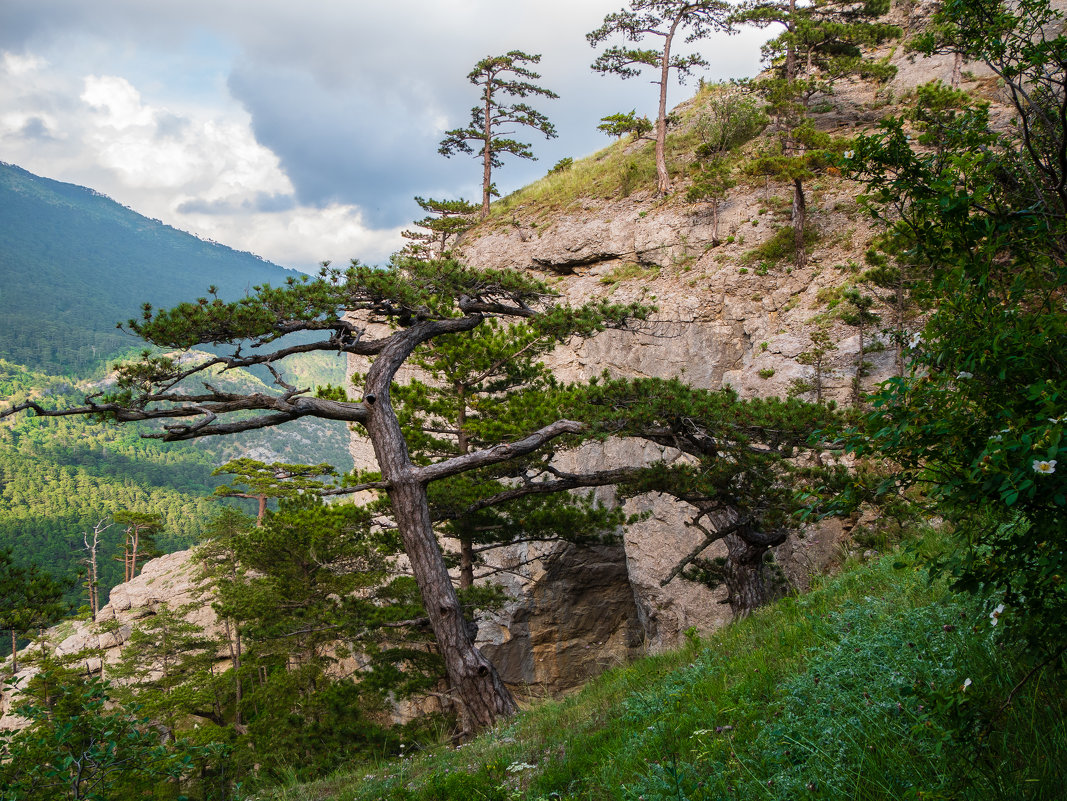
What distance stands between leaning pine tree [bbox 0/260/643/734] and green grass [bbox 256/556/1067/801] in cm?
288

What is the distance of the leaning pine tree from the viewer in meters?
6.75

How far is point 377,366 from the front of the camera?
335 inches

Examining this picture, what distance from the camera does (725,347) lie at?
52.2 ft

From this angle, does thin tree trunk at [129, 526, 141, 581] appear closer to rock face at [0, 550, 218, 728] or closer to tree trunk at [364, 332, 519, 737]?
rock face at [0, 550, 218, 728]

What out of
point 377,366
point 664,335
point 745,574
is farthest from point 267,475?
point 745,574

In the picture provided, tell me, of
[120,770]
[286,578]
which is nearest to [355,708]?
[286,578]

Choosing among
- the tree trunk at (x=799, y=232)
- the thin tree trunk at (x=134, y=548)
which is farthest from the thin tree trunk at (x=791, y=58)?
the thin tree trunk at (x=134, y=548)

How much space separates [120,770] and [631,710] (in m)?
3.71

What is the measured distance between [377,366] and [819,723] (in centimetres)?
736

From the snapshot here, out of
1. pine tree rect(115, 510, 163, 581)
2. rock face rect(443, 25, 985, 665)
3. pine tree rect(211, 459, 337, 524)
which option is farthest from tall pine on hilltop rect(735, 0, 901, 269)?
pine tree rect(115, 510, 163, 581)

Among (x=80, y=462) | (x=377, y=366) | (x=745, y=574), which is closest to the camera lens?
(x=377, y=366)

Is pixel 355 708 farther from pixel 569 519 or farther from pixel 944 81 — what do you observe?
pixel 944 81

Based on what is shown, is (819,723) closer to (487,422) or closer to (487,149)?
(487,422)

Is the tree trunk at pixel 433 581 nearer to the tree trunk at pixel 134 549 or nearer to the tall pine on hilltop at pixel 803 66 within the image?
the tall pine on hilltop at pixel 803 66
